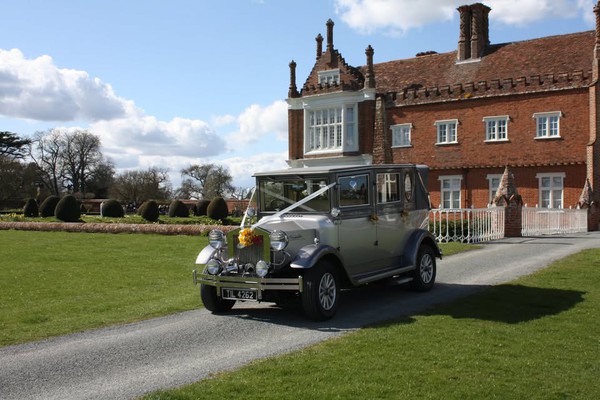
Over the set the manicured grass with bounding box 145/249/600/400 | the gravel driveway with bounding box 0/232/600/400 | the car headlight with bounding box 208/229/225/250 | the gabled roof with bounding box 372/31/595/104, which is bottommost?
the gravel driveway with bounding box 0/232/600/400

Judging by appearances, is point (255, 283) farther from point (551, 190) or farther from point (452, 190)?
point (452, 190)

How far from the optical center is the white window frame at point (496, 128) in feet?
112

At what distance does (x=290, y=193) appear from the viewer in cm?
1000

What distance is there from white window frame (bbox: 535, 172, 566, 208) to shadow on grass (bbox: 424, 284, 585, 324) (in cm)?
2344

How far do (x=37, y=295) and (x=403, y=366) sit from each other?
27.5ft

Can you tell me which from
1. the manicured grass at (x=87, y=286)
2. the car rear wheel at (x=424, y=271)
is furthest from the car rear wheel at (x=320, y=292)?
the manicured grass at (x=87, y=286)

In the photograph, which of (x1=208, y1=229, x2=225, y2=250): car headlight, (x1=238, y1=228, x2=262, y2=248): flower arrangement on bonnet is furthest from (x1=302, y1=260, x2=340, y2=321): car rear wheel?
(x1=208, y1=229, x2=225, y2=250): car headlight

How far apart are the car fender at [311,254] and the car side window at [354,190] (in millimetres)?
958

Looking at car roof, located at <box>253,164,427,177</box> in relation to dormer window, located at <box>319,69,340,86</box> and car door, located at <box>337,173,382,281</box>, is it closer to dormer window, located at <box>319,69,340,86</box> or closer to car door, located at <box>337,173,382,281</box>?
car door, located at <box>337,173,382,281</box>

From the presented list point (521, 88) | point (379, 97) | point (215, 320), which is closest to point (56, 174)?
point (379, 97)

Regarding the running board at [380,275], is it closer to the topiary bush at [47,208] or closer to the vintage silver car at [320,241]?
the vintage silver car at [320,241]

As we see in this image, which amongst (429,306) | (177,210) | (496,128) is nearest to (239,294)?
(429,306)

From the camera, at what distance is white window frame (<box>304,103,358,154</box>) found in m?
38.3

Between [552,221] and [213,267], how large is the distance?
21768 mm
